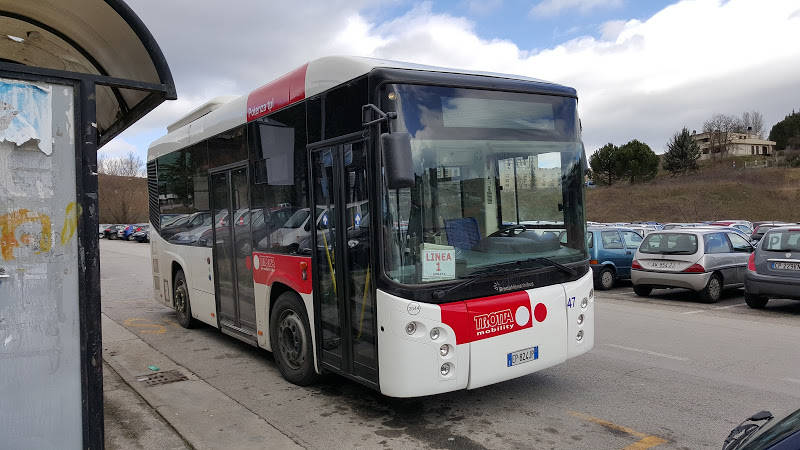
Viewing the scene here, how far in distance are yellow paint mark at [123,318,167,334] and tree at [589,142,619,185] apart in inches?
2530

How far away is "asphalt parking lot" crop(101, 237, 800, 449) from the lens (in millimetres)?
4844

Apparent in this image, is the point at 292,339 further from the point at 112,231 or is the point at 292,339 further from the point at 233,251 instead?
the point at 112,231

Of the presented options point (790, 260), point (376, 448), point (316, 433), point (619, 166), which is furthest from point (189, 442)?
point (619, 166)

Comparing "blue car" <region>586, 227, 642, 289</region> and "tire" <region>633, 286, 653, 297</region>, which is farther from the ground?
"blue car" <region>586, 227, 642, 289</region>

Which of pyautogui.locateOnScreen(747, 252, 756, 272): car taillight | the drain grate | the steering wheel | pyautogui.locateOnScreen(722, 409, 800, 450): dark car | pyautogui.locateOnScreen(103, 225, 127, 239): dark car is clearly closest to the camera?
pyautogui.locateOnScreen(722, 409, 800, 450): dark car

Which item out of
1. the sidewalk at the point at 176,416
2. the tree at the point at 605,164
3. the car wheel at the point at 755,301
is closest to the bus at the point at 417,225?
the sidewalk at the point at 176,416

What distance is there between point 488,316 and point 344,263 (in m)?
1.35

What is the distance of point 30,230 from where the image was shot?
3.37 metres

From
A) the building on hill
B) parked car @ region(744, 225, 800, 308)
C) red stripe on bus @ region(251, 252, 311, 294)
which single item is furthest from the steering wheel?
the building on hill

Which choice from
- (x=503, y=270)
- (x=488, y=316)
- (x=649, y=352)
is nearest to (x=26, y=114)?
(x=488, y=316)

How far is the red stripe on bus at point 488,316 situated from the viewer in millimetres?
4742

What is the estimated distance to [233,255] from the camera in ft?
24.9

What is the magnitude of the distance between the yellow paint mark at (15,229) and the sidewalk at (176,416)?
2.19m

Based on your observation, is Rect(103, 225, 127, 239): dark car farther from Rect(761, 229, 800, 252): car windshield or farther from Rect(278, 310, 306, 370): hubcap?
Rect(761, 229, 800, 252): car windshield
